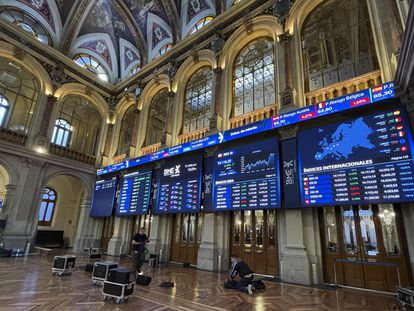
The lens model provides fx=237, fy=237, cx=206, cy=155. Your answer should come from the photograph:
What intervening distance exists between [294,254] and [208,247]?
2.94 meters

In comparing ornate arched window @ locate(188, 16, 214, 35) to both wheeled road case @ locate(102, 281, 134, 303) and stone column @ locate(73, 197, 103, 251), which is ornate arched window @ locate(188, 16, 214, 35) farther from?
wheeled road case @ locate(102, 281, 134, 303)

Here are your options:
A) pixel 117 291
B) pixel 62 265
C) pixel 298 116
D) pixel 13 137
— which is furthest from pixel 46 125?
pixel 298 116

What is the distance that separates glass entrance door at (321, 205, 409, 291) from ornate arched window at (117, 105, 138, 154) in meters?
11.3

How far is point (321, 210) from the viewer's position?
22.0 ft

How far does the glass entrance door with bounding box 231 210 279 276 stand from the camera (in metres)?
7.28

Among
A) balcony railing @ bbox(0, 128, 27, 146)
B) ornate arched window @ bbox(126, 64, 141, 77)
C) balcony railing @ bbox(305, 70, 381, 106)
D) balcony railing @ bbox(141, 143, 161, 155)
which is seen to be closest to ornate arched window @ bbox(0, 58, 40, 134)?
balcony railing @ bbox(0, 128, 27, 146)

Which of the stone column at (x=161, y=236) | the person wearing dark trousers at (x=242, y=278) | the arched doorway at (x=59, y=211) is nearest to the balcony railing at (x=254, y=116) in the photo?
the stone column at (x=161, y=236)

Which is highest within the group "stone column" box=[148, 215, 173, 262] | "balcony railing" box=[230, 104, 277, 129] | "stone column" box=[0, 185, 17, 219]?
"balcony railing" box=[230, 104, 277, 129]

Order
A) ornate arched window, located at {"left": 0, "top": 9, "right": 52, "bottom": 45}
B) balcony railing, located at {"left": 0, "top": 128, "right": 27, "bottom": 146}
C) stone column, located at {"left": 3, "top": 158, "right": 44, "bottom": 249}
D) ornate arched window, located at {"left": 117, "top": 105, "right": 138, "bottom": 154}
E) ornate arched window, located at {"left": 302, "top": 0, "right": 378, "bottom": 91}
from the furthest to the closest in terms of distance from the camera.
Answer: ornate arched window, located at {"left": 117, "top": 105, "right": 138, "bottom": 154}
ornate arched window, located at {"left": 0, "top": 9, "right": 52, "bottom": 45}
balcony railing, located at {"left": 0, "top": 128, "right": 27, "bottom": 146}
stone column, located at {"left": 3, "top": 158, "right": 44, "bottom": 249}
ornate arched window, located at {"left": 302, "top": 0, "right": 378, "bottom": 91}

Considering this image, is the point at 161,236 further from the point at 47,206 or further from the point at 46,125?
the point at 47,206

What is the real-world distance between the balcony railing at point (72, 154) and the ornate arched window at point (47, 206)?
4.18 metres

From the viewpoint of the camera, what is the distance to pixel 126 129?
14.8 m

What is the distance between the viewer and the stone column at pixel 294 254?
19.9 feet

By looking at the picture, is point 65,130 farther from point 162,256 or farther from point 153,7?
point 162,256
